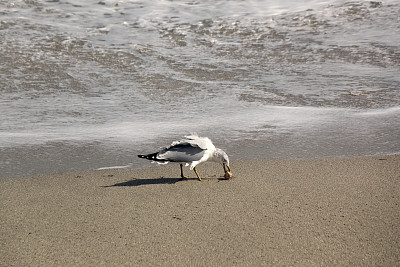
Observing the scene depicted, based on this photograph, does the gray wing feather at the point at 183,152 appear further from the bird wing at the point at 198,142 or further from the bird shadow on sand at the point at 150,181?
the bird shadow on sand at the point at 150,181

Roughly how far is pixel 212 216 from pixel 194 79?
4.52m

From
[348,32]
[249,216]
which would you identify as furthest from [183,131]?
[348,32]

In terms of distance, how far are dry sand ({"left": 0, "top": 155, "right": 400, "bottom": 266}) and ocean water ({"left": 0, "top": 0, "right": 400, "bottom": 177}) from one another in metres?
0.45

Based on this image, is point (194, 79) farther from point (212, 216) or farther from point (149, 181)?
point (212, 216)

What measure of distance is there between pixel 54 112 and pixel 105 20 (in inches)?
198

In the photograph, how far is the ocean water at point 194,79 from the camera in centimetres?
490

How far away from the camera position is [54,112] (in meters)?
6.05

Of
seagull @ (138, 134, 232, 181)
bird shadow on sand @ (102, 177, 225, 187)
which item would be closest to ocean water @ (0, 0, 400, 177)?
bird shadow on sand @ (102, 177, 225, 187)

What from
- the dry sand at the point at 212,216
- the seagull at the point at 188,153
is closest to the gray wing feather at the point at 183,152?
the seagull at the point at 188,153

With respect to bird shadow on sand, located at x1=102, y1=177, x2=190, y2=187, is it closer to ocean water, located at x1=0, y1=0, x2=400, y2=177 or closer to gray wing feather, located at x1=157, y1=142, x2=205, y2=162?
gray wing feather, located at x1=157, y1=142, x2=205, y2=162

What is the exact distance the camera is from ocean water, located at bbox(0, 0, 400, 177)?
490 centimetres

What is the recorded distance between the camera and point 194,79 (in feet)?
24.6

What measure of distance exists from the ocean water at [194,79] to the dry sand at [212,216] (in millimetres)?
453

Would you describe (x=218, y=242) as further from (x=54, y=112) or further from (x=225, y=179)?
(x=54, y=112)
